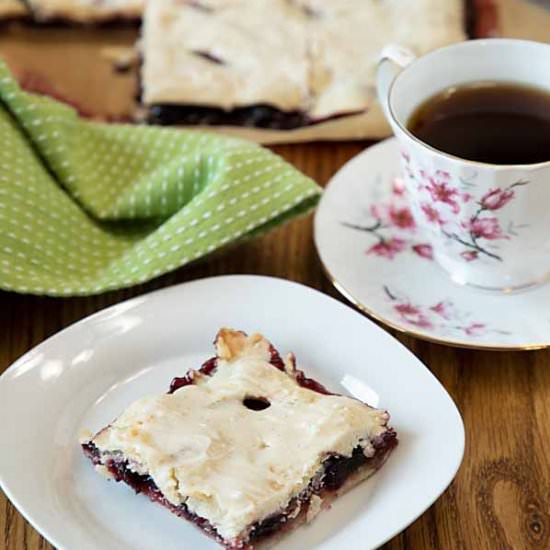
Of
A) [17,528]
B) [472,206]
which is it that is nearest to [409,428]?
[472,206]

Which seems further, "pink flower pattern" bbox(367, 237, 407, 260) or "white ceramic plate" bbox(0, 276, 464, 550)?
"pink flower pattern" bbox(367, 237, 407, 260)

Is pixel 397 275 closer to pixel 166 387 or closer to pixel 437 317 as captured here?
pixel 437 317

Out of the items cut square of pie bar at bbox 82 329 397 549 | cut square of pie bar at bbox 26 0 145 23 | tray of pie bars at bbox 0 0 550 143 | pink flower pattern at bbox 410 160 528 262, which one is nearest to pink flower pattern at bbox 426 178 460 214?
pink flower pattern at bbox 410 160 528 262

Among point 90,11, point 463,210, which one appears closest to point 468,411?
point 463,210

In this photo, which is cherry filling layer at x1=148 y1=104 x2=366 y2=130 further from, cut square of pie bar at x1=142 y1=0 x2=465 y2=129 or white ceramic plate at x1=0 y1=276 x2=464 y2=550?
white ceramic plate at x1=0 y1=276 x2=464 y2=550

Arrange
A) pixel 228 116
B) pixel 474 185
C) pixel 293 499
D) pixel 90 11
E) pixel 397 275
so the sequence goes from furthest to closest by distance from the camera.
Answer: pixel 90 11 → pixel 228 116 → pixel 397 275 → pixel 474 185 → pixel 293 499

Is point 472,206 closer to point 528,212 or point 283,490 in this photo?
point 528,212
